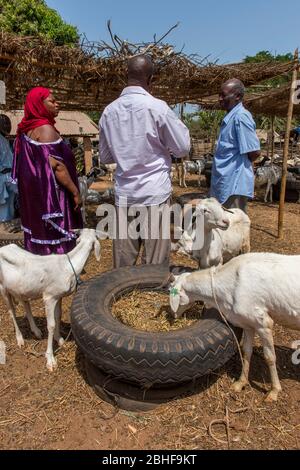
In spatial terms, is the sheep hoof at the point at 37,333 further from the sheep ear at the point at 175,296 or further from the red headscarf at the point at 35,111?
the red headscarf at the point at 35,111

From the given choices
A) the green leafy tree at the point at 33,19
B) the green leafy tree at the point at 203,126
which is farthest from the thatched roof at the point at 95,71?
the green leafy tree at the point at 203,126

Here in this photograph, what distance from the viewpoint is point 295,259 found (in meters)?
2.56

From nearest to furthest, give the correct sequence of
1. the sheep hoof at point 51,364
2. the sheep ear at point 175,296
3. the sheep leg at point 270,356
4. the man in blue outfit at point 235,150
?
the sheep leg at point 270,356 → the sheep ear at point 175,296 → the sheep hoof at point 51,364 → the man in blue outfit at point 235,150

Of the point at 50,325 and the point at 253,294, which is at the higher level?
the point at 253,294

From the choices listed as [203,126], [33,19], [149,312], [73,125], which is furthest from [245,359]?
[203,126]

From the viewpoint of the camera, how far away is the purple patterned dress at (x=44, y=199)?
10.5 feet

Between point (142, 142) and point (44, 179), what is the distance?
36.8 inches

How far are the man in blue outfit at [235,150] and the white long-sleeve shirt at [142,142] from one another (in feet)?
3.03

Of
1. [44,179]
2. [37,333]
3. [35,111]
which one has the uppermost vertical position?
[35,111]

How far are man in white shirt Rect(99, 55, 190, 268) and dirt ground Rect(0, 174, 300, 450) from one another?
145 cm

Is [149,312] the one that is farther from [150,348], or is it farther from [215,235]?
[215,235]

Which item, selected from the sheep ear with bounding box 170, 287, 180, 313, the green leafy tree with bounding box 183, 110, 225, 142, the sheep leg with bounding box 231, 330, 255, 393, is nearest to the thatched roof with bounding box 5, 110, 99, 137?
the green leafy tree with bounding box 183, 110, 225, 142

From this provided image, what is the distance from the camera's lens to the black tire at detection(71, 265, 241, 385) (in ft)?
7.64

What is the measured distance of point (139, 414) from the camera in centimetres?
257
